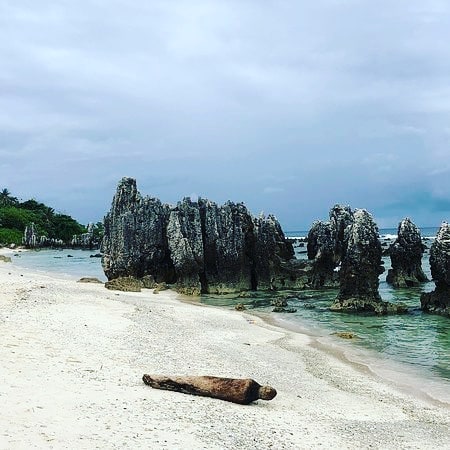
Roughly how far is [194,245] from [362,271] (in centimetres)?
1640

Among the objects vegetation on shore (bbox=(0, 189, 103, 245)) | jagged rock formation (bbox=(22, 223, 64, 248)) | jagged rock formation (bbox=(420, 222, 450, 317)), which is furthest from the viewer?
vegetation on shore (bbox=(0, 189, 103, 245))

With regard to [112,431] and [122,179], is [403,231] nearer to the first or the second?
[122,179]

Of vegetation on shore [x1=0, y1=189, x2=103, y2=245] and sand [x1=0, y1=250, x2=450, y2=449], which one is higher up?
vegetation on shore [x1=0, y1=189, x2=103, y2=245]

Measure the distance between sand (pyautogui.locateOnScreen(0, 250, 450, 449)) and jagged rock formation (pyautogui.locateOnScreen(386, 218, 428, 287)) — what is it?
104 feet

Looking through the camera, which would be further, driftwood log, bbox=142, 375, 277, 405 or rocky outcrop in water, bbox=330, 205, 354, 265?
rocky outcrop in water, bbox=330, 205, 354, 265

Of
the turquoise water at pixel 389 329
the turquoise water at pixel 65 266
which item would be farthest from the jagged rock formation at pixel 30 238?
the turquoise water at pixel 389 329

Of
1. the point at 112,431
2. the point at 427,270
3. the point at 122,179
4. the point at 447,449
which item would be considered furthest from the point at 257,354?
the point at 427,270

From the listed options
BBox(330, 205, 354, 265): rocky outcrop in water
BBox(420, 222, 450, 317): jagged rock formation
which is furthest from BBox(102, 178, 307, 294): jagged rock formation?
BBox(420, 222, 450, 317): jagged rock formation

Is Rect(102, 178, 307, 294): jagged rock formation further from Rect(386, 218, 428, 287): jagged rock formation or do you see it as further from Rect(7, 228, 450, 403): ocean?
Rect(386, 218, 428, 287): jagged rock formation

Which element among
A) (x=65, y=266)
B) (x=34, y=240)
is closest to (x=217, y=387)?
(x=65, y=266)

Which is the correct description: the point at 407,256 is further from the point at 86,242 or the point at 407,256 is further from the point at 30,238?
the point at 86,242

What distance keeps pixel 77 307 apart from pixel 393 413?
45.1ft

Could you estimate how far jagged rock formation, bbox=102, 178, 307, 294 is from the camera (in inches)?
1821

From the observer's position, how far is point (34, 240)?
429 feet
